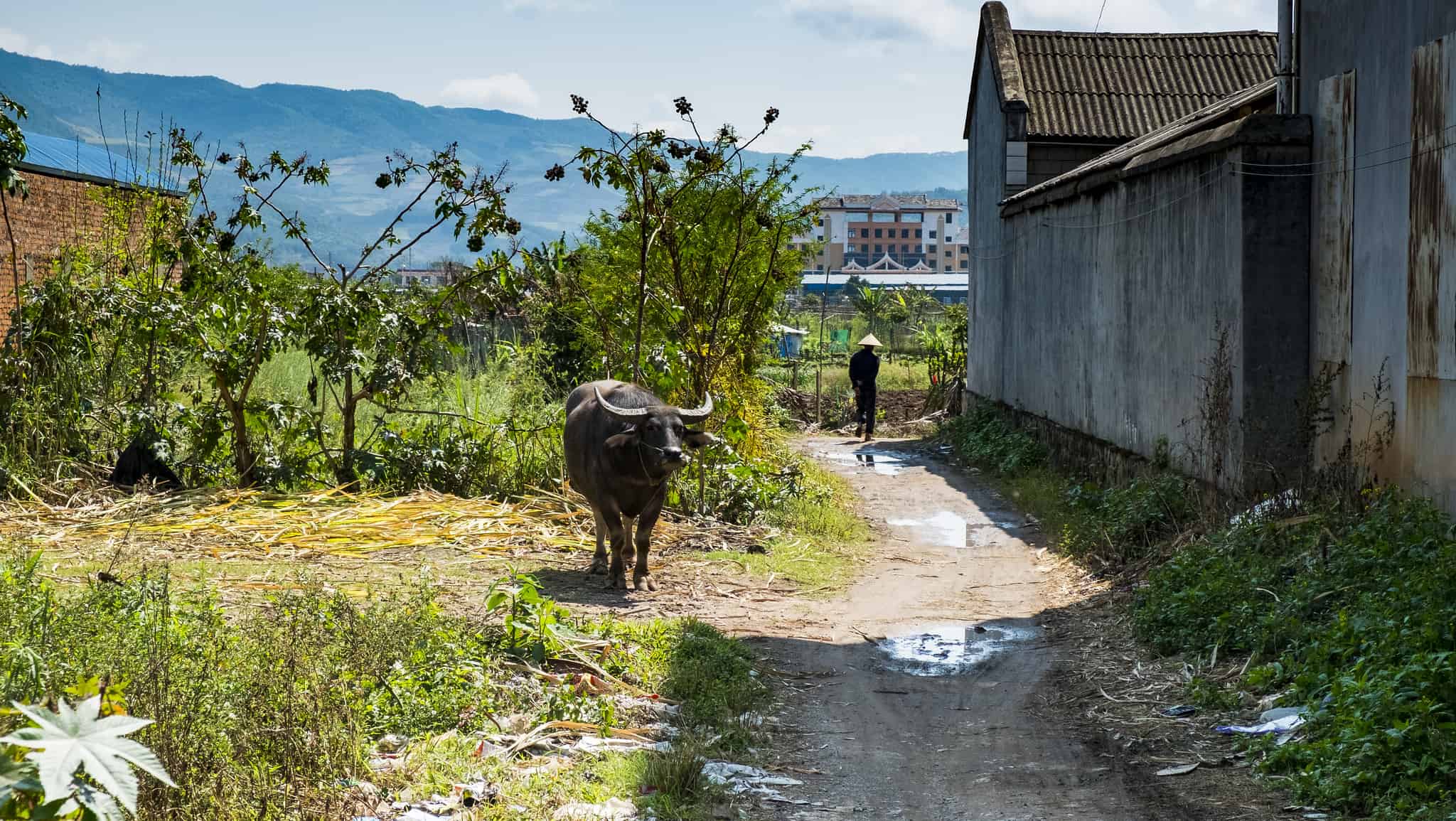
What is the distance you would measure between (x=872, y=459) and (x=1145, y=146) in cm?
688

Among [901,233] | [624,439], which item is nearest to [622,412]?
[624,439]

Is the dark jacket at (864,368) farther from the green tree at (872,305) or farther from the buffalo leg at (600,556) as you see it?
Answer: the green tree at (872,305)

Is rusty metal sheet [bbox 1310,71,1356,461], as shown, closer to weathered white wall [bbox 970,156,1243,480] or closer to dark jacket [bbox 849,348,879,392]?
weathered white wall [bbox 970,156,1243,480]

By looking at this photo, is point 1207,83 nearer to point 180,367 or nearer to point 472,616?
point 180,367

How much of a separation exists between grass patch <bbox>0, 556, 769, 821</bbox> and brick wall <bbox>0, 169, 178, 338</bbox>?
1240 centimetres

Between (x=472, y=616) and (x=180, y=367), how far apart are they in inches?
325

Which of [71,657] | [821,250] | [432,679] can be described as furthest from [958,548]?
[821,250]

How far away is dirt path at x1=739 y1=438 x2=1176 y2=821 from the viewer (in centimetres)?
562

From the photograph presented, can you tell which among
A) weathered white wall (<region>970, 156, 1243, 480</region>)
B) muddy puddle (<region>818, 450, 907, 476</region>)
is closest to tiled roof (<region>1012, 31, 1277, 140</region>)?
weathered white wall (<region>970, 156, 1243, 480</region>)

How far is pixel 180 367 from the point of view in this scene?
14.9 m

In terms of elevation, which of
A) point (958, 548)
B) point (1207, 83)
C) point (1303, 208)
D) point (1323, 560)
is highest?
point (1207, 83)

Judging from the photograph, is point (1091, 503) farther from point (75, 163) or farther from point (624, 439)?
point (75, 163)

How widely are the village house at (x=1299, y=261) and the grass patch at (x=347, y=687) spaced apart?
4.78 meters

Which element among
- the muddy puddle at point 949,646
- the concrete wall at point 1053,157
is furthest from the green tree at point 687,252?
the concrete wall at point 1053,157
